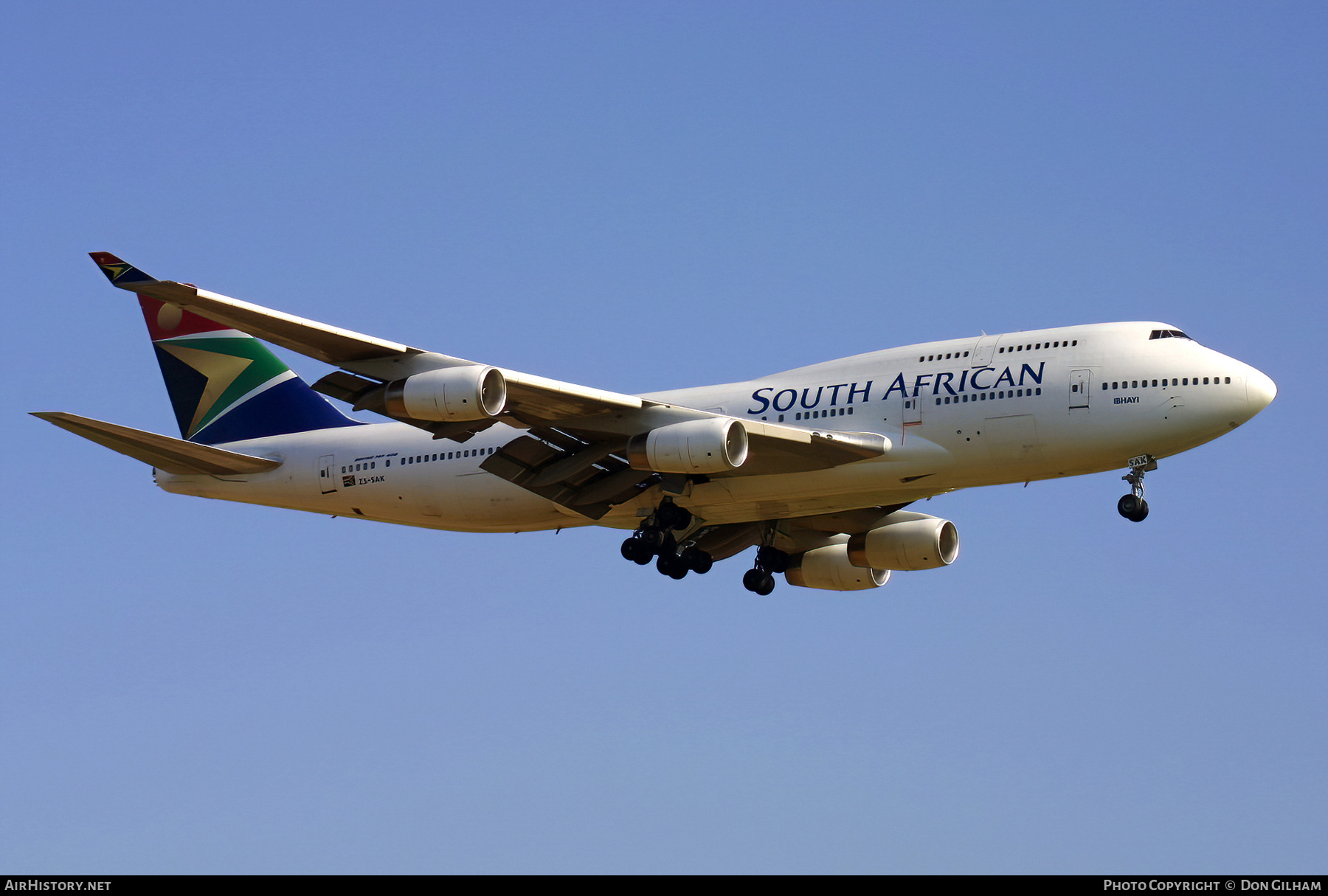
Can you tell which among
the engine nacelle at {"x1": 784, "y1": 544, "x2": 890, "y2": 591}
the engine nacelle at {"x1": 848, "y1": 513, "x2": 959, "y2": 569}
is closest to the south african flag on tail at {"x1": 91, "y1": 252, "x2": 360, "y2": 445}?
the engine nacelle at {"x1": 784, "y1": 544, "x2": 890, "y2": 591}

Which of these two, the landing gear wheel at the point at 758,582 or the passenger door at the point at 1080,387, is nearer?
the passenger door at the point at 1080,387

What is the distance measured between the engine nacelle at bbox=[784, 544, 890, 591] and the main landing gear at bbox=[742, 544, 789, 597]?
32.3 inches

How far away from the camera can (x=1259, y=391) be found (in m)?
35.4

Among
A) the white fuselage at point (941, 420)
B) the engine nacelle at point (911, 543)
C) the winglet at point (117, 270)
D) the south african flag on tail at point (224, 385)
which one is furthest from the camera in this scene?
the south african flag on tail at point (224, 385)

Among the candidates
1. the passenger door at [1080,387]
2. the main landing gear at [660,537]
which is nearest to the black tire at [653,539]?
the main landing gear at [660,537]

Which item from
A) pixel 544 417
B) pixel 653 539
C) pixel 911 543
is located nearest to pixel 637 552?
pixel 653 539

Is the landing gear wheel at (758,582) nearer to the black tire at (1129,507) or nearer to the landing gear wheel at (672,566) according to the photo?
the landing gear wheel at (672,566)

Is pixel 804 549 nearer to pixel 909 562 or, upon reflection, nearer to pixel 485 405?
pixel 909 562

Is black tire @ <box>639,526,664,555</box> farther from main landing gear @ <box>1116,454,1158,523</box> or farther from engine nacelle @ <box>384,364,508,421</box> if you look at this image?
main landing gear @ <box>1116,454,1158,523</box>

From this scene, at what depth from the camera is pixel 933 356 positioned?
3762 centimetres

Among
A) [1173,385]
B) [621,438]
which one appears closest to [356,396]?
[621,438]

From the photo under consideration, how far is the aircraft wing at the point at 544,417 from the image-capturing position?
3300cm

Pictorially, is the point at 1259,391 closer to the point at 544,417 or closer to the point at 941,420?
the point at 941,420

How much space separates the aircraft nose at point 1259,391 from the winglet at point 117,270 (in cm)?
2473
